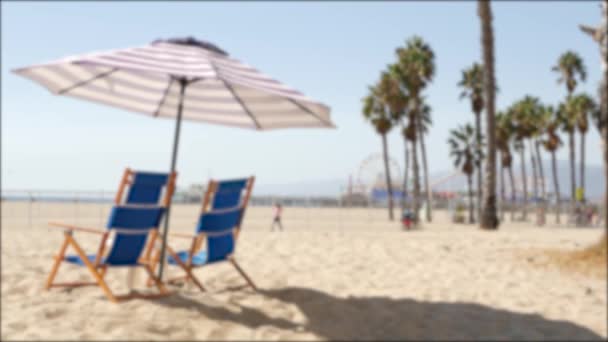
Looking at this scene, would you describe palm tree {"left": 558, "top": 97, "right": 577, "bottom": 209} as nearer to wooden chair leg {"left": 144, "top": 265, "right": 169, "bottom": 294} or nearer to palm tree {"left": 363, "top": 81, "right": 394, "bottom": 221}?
palm tree {"left": 363, "top": 81, "right": 394, "bottom": 221}

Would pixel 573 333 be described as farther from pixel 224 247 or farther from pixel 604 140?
pixel 604 140

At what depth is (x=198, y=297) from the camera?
17.5 feet

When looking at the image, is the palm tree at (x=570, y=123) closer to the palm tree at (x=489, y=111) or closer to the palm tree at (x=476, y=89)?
the palm tree at (x=476, y=89)

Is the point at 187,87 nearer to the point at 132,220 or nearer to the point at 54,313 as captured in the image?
the point at 132,220

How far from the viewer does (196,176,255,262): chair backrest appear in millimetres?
5238

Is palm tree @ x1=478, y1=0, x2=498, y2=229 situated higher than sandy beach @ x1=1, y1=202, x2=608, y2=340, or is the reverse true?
palm tree @ x1=478, y1=0, x2=498, y2=229

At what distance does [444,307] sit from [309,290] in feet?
4.44

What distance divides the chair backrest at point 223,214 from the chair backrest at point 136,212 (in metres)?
0.39

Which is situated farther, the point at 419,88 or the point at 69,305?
the point at 419,88

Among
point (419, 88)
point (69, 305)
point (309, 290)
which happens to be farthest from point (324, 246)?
point (419, 88)

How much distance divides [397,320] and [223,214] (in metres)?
1.86

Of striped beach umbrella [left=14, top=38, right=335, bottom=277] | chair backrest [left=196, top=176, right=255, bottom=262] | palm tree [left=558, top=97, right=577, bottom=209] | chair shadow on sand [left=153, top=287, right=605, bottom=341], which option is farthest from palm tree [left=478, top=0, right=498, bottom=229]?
palm tree [left=558, top=97, right=577, bottom=209]

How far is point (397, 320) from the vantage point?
16.6ft

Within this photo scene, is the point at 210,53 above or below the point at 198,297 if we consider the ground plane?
above
